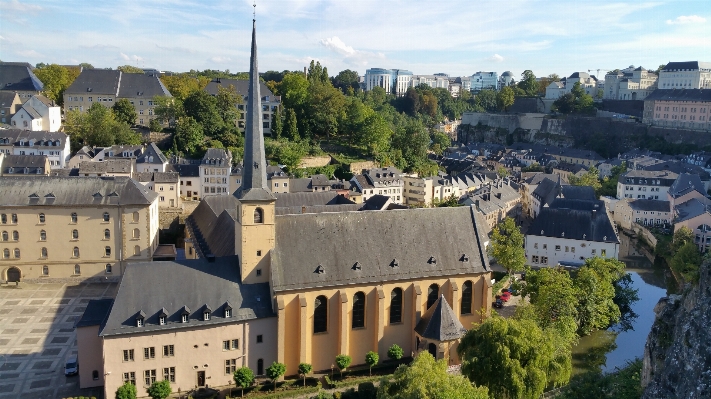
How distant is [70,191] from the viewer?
168 ft

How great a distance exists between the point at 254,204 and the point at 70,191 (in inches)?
1018

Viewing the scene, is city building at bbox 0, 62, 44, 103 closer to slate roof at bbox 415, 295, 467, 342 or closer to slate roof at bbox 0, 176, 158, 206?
slate roof at bbox 0, 176, 158, 206

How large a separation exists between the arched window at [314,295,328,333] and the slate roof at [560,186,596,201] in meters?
53.9

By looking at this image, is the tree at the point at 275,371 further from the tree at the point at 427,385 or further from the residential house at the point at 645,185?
the residential house at the point at 645,185

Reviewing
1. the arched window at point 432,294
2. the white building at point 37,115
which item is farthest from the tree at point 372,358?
the white building at point 37,115

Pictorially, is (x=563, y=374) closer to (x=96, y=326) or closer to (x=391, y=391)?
(x=391, y=391)

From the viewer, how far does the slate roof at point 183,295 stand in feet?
105

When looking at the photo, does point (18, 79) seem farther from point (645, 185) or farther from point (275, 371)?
point (645, 185)

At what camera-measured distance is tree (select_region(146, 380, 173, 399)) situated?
102ft

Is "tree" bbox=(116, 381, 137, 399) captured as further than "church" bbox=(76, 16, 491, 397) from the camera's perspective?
No

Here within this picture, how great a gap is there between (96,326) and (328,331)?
13.0 meters

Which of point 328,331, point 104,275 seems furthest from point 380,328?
point 104,275

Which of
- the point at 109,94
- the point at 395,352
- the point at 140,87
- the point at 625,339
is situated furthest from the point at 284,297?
the point at 109,94

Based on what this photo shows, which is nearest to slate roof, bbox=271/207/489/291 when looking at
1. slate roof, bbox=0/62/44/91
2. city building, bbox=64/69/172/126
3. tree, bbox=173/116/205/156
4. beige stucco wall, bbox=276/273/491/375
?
beige stucco wall, bbox=276/273/491/375
